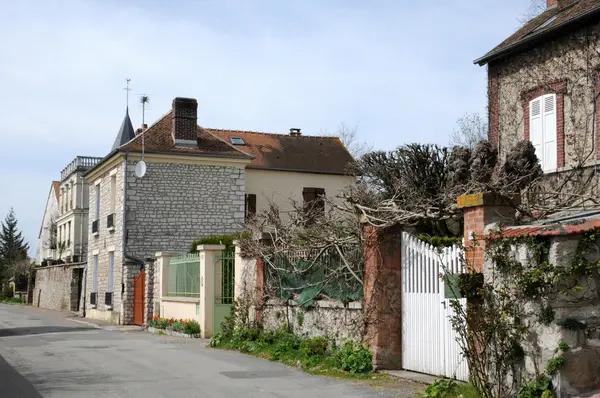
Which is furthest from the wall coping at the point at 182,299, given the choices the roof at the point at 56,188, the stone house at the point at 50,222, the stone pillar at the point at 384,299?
the roof at the point at 56,188

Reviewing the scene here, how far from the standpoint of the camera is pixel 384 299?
11578 mm

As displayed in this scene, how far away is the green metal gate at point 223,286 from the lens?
18766mm

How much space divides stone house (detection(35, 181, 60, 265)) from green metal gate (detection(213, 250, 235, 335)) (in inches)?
1413

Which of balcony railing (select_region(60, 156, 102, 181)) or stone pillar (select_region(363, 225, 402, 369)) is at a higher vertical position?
balcony railing (select_region(60, 156, 102, 181))

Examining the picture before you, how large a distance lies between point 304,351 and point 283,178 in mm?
21797

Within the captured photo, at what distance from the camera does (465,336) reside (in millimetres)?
8555

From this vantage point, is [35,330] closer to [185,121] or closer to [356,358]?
[185,121]

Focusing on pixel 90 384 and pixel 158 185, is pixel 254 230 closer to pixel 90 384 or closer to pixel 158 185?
pixel 90 384

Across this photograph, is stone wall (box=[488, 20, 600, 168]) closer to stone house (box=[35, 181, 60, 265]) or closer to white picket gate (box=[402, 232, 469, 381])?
white picket gate (box=[402, 232, 469, 381])

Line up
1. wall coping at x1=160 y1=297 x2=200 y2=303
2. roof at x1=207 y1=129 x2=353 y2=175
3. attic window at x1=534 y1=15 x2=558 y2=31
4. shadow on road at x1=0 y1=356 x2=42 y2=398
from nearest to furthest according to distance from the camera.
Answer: shadow on road at x1=0 y1=356 x2=42 y2=398, attic window at x1=534 y1=15 x2=558 y2=31, wall coping at x1=160 y1=297 x2=200 y2=303, roof at x1=207 y1=129 x2=353 y2=175

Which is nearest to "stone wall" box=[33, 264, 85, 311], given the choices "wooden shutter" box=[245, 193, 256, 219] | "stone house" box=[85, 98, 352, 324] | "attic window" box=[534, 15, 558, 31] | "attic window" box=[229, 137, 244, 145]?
"stone house" box=[85, 98, 352, 324]

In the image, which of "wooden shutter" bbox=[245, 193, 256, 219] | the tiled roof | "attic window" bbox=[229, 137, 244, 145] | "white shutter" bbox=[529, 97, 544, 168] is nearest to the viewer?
"white shutter" bbox=[529, 97, 544, 168]

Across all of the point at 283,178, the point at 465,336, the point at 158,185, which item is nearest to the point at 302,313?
the point at 465,336

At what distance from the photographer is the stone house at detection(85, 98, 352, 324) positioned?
2780 cm
